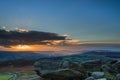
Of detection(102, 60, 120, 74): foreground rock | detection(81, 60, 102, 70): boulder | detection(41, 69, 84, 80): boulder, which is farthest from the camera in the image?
detection(81, 60, 102, 70): boulder

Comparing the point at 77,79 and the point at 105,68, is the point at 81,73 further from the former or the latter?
the point at 105,68

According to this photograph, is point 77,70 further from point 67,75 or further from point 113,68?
point 113,68

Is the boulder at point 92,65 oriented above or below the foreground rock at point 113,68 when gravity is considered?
above

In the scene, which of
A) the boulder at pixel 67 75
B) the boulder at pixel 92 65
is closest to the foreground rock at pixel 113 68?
the boulder at pixel 92 65

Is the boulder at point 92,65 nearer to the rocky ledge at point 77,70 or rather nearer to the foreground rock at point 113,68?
the rocky ledge at point 77,70

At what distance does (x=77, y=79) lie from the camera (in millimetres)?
45281

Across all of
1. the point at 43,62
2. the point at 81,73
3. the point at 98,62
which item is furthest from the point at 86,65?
the point at 43,62

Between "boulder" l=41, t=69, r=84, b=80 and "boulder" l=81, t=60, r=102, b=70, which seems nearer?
"boulder" l=41, t=69, r=84, b=80

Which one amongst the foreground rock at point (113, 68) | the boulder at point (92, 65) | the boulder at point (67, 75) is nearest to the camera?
the boulder at point (67, 75)

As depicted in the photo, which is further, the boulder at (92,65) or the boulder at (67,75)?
the boulder at (92,65)

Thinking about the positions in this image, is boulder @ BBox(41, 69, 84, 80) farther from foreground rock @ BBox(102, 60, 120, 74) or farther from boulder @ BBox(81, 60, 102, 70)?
foreground rock @ BBox(102, 60, 120, 74)

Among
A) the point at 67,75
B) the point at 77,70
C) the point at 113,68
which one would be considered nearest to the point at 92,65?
the point at 113,68

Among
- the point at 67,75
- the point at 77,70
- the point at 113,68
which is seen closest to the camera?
the point at 67,75

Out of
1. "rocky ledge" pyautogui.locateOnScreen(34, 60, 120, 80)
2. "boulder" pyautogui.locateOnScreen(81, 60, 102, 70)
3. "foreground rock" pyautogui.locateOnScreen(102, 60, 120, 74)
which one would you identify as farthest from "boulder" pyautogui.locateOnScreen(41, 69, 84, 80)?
"foreground rock" pyautogui.locateOnScreen(102, 60, 120, 74)
